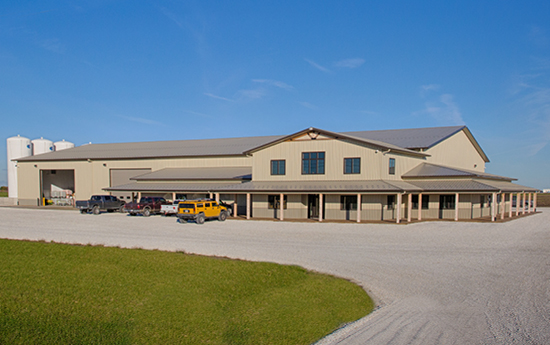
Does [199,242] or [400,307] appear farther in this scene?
[199,242]

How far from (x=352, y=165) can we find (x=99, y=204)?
77.5ft

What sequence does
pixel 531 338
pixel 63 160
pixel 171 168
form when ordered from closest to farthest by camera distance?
pixel 531 338
pixel 171 168
pixel 63 160

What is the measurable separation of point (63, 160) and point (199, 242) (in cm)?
3962

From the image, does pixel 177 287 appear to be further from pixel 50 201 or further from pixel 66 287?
pixel 50 201

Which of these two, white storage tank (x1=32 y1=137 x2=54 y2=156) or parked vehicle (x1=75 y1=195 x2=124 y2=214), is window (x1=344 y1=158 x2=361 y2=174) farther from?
white storage tank (x1=32 y1=137 x2=54 y2=156)

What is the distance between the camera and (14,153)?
60.5 m

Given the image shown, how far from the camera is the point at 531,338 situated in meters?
8.21

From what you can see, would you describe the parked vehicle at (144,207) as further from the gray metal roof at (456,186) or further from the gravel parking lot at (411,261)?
the gray metal roof at (456,186)

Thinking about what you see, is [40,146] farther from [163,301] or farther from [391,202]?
[163,301]

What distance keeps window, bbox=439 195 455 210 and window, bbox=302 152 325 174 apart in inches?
A: 402

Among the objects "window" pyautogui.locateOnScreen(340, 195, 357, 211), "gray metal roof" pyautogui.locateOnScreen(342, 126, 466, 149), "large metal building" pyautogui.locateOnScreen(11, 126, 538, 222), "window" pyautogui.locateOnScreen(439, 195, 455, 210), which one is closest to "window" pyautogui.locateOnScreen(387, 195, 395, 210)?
"large metal building" pyautogui.locateOnScreen(11, 126, 538, 222)

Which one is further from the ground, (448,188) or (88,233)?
(448,188)

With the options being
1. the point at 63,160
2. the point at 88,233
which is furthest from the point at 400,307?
the point at 63,160

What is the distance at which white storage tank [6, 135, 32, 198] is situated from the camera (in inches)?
2339
